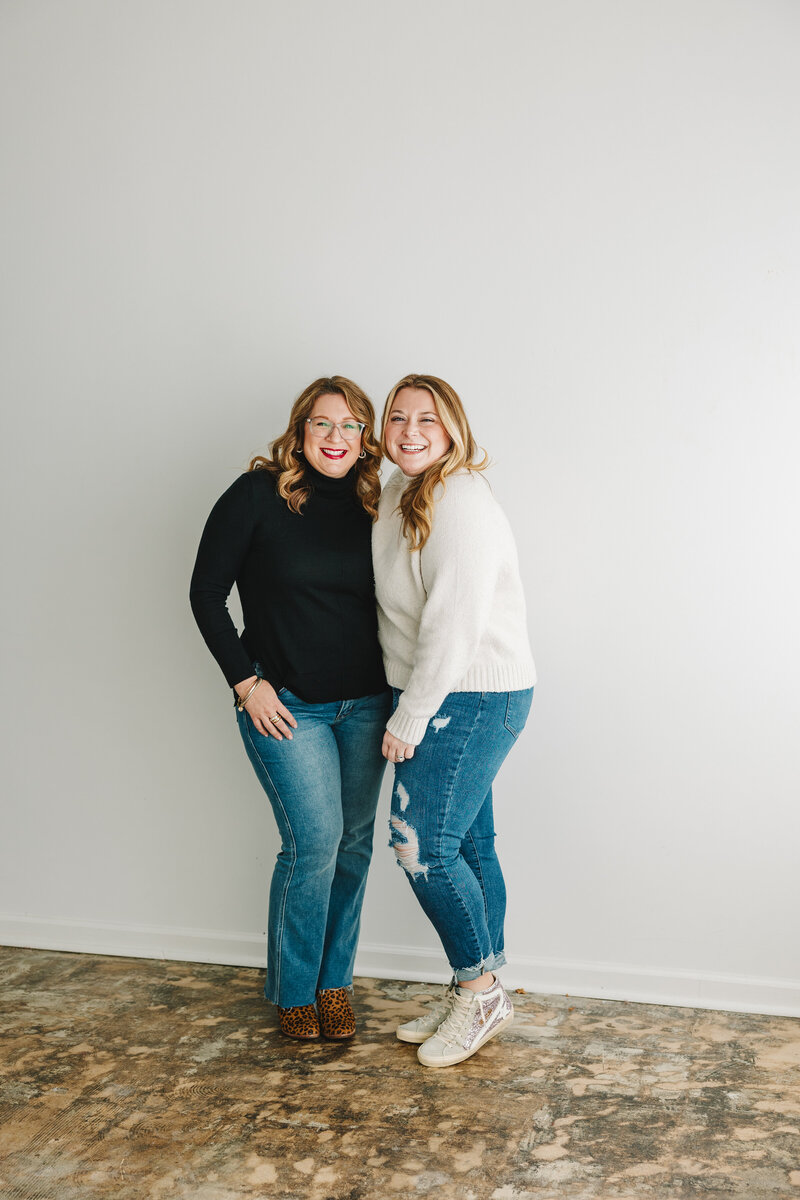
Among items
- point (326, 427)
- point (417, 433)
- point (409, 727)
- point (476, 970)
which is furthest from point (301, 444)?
point (476, 970)

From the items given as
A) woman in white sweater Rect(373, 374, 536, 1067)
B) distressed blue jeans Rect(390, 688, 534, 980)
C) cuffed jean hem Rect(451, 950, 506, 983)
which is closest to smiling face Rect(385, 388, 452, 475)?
woman in white sweater Rect(373, 374, 536, 1067)

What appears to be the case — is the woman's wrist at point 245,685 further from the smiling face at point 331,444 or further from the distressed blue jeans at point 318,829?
the smiling face at point 331,444

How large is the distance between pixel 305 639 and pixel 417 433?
55cm

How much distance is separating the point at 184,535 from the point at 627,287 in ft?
4.69

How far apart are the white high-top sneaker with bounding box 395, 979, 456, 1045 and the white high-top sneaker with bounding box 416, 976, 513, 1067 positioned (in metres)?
0.04

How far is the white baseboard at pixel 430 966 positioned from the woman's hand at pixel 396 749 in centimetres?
85

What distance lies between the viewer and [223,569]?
2.27 metres

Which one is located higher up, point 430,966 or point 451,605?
point 451,605

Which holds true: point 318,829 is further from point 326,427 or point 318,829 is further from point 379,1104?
point 326,427

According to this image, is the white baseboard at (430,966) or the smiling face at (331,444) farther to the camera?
the white baseboard at (430,966)

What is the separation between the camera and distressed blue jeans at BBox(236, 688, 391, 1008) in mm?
2279

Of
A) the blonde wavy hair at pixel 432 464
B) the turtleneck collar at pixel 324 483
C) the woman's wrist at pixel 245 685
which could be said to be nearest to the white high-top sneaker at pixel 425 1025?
the woman's wrist at pixel 245 685

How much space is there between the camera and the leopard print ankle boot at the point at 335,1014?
7.81 feet

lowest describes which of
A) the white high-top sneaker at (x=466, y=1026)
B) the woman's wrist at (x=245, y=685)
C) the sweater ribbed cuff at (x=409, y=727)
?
the white high-top sneaker at (x=466, y=1026)
